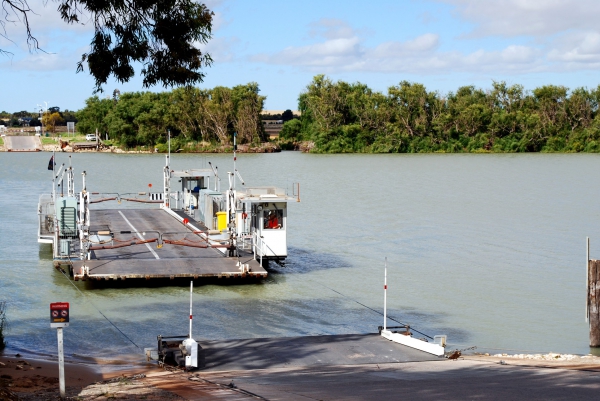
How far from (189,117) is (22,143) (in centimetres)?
3845

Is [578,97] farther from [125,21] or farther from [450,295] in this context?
[125,21]

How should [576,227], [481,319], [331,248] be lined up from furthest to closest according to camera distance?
[576,227], [331,248], [481,319]

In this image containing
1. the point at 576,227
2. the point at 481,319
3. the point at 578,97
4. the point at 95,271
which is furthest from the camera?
the point at 578,97

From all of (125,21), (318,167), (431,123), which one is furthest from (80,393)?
(431,123)

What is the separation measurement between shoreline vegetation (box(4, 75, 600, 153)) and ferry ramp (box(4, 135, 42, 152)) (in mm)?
15988

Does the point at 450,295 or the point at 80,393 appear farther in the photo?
the point at 450,295

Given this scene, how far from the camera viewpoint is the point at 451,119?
11612 cm

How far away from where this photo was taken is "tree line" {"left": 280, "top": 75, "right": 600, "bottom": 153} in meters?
114

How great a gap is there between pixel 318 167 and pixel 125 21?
7662 centimetres

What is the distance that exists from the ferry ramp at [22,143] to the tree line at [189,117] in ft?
54.1

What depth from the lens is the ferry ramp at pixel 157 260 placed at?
80.1 feet

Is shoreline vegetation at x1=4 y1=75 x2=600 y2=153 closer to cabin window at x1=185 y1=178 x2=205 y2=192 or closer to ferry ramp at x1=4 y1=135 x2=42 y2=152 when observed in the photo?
ferry ramp at x1=4 y1=135 x2=42 y2=152

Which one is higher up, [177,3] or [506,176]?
[177,3]

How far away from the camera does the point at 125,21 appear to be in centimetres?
1486
